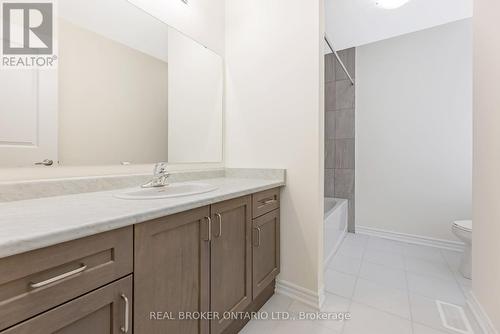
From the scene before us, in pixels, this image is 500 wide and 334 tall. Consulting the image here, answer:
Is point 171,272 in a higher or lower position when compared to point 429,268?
higher

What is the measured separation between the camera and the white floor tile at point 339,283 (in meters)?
1.65

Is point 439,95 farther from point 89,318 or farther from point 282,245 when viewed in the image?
point 89,318

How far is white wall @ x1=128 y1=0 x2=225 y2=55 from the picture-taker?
1.45 metres

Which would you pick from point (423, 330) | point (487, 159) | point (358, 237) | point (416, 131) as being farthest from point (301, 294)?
point (416, 131)

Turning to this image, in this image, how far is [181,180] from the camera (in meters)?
1.57

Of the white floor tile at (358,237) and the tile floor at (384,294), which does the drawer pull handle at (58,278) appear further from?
the white floor tile at (358,237)

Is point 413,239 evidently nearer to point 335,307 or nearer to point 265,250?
point 335,307

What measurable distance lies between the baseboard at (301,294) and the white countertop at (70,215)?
3.24 ft

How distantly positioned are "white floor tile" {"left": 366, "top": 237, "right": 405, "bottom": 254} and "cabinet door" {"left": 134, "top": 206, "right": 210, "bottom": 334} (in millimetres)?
2183

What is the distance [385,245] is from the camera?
2551 mm

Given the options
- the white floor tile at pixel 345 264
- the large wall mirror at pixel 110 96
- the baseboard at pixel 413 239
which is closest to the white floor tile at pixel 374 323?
the white floor tile at pixel 345 264

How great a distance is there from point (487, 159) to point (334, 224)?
1.37 m

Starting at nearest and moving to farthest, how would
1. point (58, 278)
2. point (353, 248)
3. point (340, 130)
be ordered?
point (58, 278), point (353, 248), point (340, 130)

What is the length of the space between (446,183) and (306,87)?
2097 mm
